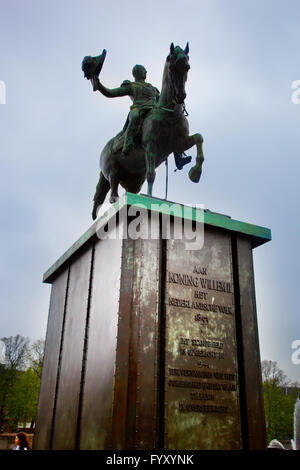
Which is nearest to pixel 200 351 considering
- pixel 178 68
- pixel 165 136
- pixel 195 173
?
pixel 195 173

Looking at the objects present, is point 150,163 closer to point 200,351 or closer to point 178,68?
point 178,68

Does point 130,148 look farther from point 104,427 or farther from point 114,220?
point 104,427

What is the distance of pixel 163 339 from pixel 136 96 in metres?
5.14

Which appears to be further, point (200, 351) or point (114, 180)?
point (114, 180)

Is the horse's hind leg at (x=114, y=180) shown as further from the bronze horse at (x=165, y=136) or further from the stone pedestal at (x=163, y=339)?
the stone pedestal at (x=163, y=339)

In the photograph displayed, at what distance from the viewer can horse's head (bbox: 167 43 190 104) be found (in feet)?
20.7

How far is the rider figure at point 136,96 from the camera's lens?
24.5 ft

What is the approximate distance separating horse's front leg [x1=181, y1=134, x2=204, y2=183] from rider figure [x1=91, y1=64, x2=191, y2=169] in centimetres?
39

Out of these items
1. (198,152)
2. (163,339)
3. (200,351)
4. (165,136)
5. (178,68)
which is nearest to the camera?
(163,339)

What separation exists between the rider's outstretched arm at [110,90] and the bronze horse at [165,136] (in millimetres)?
752

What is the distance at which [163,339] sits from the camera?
4785 mm

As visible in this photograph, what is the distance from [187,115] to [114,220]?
2922 mm

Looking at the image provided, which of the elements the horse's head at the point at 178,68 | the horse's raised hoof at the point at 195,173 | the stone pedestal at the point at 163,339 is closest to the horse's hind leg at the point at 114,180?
the horse's raised hoof at the point at 195,173

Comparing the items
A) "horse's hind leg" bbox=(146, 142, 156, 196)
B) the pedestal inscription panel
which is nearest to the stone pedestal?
the pedestal inscription panel
